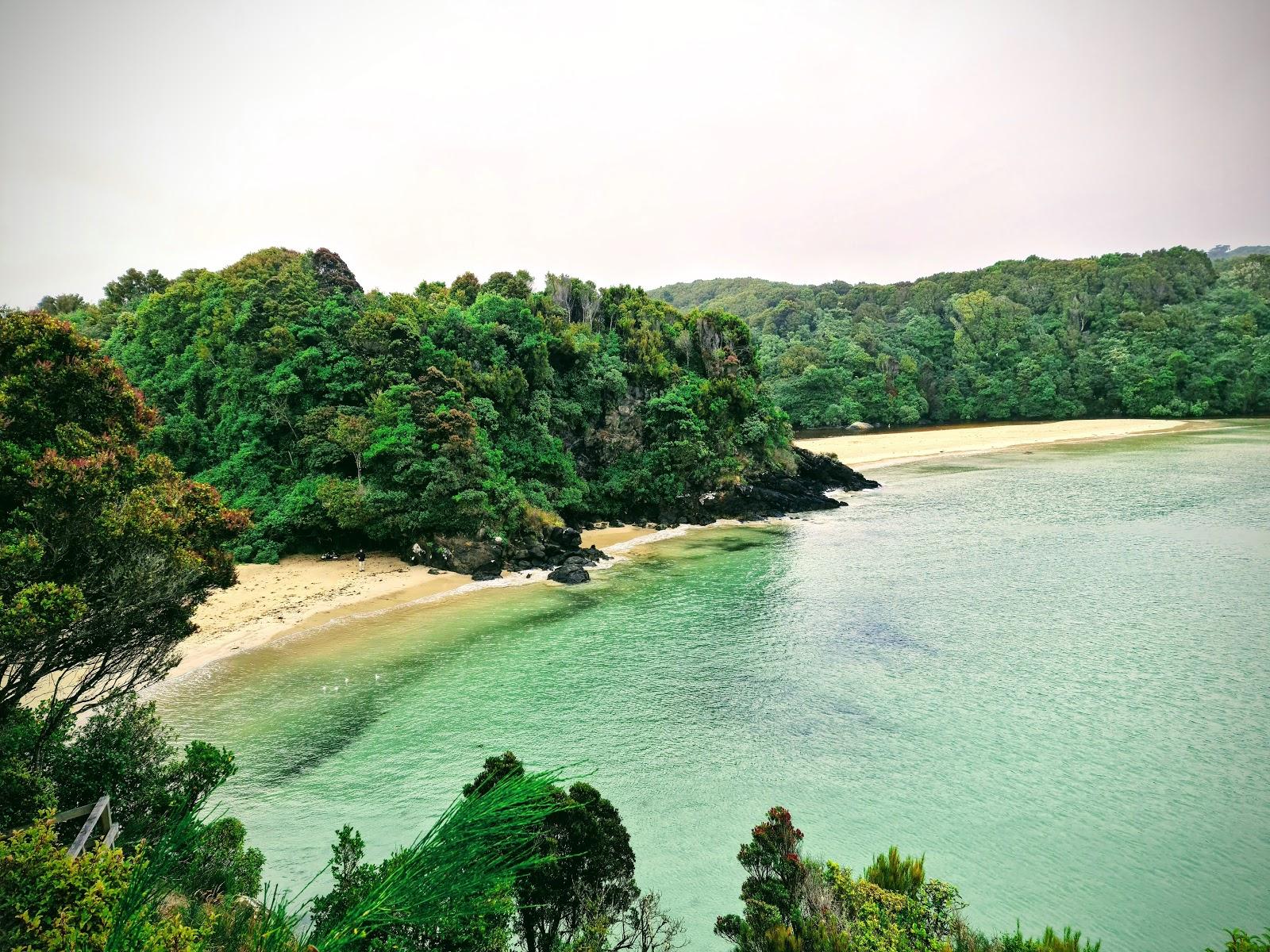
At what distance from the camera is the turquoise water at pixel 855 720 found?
35.1 ft

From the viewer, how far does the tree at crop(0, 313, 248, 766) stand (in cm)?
788

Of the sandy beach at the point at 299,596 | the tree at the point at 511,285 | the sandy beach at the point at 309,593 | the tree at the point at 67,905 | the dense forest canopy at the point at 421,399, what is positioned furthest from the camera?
the tree at the point at 511,285

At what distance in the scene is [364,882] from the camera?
729cm

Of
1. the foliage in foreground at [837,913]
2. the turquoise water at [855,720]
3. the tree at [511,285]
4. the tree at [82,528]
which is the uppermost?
the tree at [511,285]

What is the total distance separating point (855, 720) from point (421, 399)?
22.6m

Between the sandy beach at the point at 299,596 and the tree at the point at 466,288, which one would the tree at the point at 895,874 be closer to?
the sandy beach at the point at 299,596

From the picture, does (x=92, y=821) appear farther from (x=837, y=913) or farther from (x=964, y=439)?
(x=964, y=439)

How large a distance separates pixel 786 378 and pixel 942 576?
208ft

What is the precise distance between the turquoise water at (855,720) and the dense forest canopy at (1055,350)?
59424 millimetres

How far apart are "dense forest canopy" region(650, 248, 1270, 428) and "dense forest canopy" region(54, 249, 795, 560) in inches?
1869

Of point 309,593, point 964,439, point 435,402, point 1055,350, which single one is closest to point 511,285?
point 435,402

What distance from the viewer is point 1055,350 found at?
85.2 meters

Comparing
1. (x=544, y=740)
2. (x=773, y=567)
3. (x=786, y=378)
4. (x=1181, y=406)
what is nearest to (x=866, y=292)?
(x=786, y=378)

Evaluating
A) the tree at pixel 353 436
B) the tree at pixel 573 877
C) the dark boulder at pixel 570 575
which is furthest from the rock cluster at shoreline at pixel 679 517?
the tree at pixel 573 877
